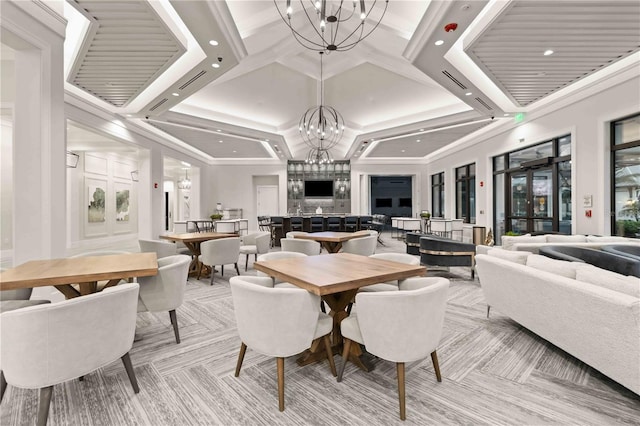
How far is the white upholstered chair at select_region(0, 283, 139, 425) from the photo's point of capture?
152 centimetres

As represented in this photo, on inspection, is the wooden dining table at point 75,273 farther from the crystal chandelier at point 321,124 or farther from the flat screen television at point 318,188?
the flat screen television at point 318,188

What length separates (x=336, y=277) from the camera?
87.5 inches

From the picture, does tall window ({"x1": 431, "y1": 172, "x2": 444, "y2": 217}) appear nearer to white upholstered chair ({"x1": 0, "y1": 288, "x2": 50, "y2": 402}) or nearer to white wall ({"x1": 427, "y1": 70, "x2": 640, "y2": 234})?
white wall ({"x1": 427, "y1": 70, "x2": 640, "y2": 234})

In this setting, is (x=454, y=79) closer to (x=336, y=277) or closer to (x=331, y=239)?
(x=331, y=239)

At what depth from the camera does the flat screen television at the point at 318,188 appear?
42.6 ft

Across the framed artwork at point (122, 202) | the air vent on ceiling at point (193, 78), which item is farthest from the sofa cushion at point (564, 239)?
the framed artwork at point (122, 202)

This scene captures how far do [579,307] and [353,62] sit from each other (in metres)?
4.99

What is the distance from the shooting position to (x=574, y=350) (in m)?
2.25

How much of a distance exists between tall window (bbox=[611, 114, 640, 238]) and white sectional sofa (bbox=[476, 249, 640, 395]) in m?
3.44

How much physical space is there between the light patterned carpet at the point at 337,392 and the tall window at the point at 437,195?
32.6 feet

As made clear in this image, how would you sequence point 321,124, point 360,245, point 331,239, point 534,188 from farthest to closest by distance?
point 534,188, point 321,124, point 360,245, point 331,239

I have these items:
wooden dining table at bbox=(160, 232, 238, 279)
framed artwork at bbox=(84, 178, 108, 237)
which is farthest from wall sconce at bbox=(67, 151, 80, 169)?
wooden dining table at bbox=(160, 232, 238, 279)

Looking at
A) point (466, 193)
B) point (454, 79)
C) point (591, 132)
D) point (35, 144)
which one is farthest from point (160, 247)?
point (466, 193)

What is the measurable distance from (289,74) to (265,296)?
5.41 metres
